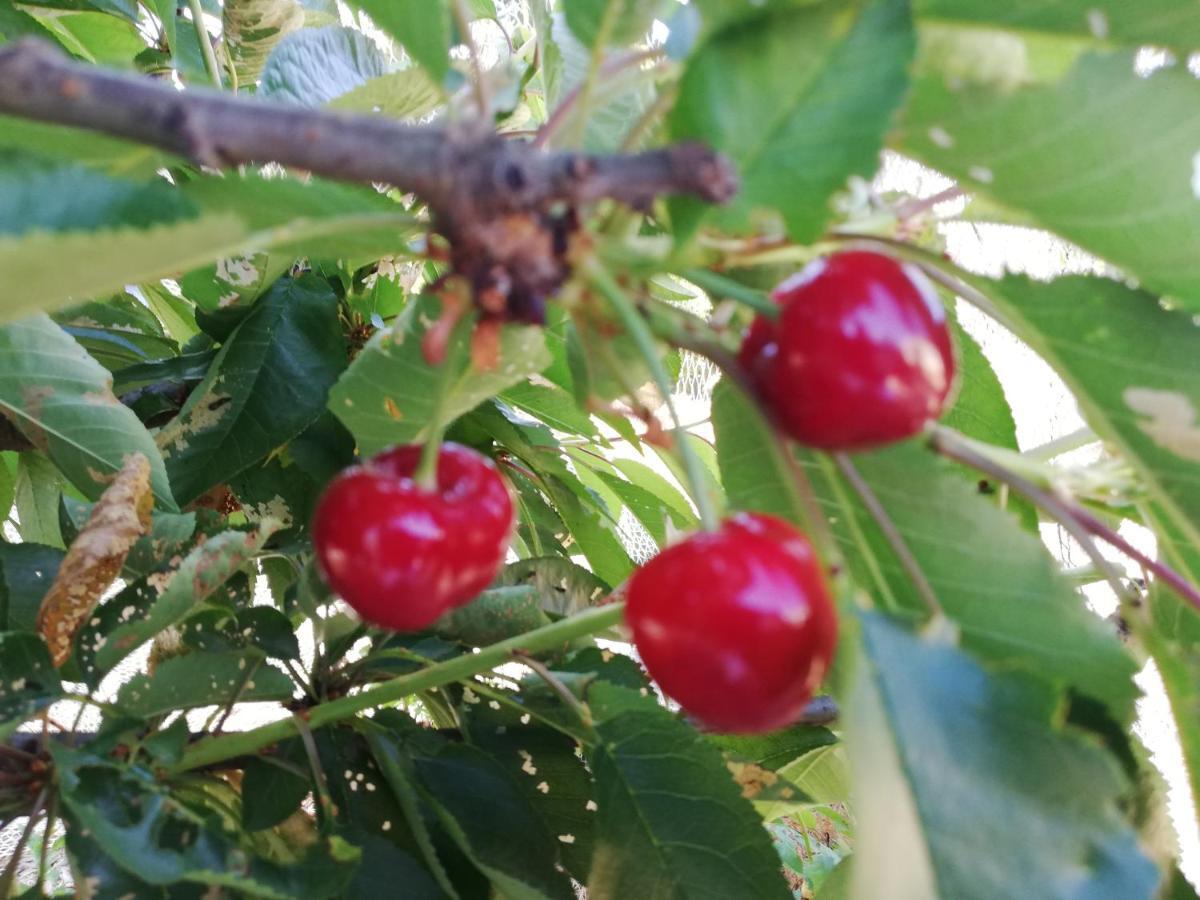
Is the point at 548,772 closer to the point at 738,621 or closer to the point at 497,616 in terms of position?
the point at 497,616

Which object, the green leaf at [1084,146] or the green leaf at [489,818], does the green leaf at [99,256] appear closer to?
the green leaf at [1084,146]

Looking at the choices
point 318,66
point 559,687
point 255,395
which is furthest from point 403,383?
point 318,66

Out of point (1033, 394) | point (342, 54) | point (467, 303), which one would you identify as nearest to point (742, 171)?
point (467, 303)

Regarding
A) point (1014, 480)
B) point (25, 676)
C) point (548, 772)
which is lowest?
point (548, 772)

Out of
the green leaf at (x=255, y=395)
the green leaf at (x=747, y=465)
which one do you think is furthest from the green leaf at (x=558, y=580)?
the green leaf at (x=747, y=465)

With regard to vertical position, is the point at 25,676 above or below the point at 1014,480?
below

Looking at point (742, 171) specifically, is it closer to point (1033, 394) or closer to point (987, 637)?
point (987, 637)

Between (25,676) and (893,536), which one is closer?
(893,536)
